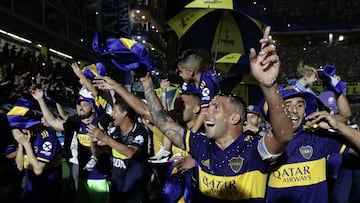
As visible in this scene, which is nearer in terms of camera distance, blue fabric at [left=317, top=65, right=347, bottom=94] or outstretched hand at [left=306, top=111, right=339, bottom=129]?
outstretched hand at [left=306, top=111, right=339, bottom=129]

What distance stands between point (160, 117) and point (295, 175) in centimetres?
127

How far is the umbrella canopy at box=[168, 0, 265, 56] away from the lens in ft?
28.5

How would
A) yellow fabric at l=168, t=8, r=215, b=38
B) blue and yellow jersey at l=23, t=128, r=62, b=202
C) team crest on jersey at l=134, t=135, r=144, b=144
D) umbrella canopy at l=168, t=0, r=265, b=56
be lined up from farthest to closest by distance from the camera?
1. yellow fabric at l=168, t=8, r=215, b=38
2. umbrella canopy at l=168, t=0, r=265, b=56
3. team crest on jersey at l=134, t=135, r=144, b=144
4. blue and yellow jersey at l=23, t=128, r=62, b=202

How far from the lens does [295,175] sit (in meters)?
4.10

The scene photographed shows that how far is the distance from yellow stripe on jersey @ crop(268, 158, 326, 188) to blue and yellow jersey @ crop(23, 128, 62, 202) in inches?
104

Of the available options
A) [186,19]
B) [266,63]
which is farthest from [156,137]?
[266,63]

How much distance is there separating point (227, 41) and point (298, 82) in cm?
281

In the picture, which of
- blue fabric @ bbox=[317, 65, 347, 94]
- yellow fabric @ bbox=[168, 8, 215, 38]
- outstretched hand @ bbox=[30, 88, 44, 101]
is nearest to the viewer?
blue fabric @ bbox=[317, 65, 347, 94]

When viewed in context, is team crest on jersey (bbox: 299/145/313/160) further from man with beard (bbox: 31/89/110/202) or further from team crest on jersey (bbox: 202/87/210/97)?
man with beard (bbox: 31/89/110/202)

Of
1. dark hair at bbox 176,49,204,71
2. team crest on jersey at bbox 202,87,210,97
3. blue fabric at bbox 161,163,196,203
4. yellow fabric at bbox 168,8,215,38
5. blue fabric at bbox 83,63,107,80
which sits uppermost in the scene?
yellow fabric at bbox 168,8,215,38

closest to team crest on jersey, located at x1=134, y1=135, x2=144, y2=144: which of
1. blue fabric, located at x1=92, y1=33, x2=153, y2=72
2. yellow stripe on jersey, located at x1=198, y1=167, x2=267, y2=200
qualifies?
blue fabric, located at x1=92, y1=33, x2=153, y2=72

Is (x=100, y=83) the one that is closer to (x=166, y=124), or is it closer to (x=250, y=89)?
(x=166, y=124)

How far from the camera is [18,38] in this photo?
17.5 metres

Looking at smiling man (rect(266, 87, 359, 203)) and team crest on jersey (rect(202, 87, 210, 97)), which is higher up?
team crest on jersey (rect(202, 87, 210, 97))
